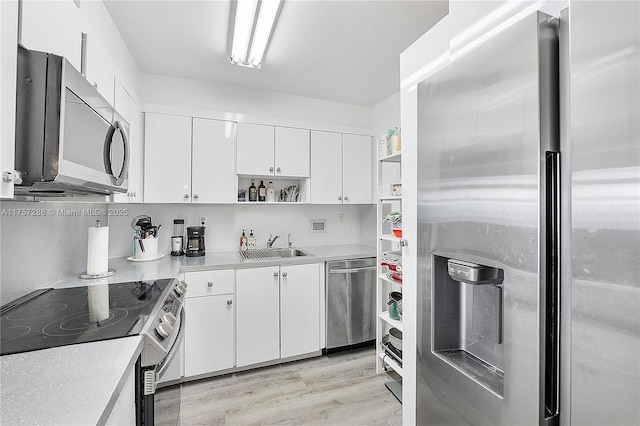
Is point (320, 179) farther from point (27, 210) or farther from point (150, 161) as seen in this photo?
point (27, 210)

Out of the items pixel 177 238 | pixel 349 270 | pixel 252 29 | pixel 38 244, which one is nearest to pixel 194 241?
pixel 177 238

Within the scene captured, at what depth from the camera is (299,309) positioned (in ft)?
8.46

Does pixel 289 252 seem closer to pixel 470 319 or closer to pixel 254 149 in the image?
pixel 254 149

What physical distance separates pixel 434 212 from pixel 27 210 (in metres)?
1.79

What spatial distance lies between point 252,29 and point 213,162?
118cm

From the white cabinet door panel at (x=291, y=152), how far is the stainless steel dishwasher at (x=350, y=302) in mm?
977

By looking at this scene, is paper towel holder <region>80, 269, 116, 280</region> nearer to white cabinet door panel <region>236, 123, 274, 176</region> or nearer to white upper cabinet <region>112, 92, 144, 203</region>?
white upper cabinet <region>112, 92, 144, 203</region>

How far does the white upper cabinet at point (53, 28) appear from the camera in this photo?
0.91 metres

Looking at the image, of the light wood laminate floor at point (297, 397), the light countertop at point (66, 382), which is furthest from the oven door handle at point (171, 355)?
the light wood laminate floor at point (297, 397)

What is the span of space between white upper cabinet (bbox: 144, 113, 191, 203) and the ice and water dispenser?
7.21ft

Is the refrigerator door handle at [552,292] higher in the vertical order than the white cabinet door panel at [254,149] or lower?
lower

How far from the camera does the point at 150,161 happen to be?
243 cm

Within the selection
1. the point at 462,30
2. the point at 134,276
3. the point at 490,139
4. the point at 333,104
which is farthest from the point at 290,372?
the point at 333,104

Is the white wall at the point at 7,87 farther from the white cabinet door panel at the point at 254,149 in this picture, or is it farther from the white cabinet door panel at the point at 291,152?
the white cabinet door panel at the point at 291,152
